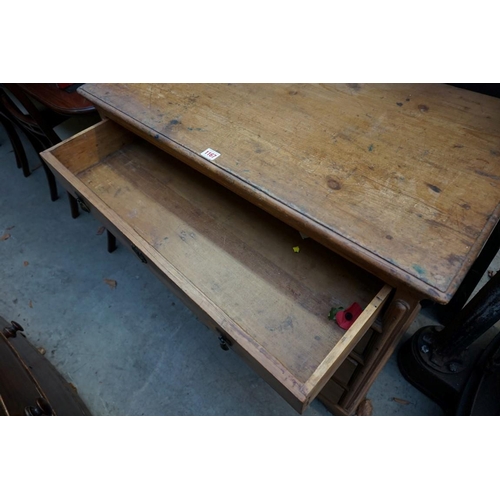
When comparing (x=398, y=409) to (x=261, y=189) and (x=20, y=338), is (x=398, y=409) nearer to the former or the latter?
(x=261, y=189)

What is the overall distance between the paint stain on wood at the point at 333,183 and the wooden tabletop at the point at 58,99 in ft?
3.79

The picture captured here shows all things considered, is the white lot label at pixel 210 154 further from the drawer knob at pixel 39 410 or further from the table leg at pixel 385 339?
the drawer knob at pixel 39 410

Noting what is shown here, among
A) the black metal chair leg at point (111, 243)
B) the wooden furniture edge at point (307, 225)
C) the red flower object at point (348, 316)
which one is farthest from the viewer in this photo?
the black metal chair leg at point (111, 243)

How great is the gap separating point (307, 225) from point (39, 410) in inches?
31.5

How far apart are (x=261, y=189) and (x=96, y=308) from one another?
1.18 m

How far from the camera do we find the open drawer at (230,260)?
2.77 ft

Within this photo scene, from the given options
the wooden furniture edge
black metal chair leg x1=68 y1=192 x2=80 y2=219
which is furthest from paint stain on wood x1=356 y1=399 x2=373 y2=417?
black metal chair leg x1=68 y1=192 x2=80 y2=219

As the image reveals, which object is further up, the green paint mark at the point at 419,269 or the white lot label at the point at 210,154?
the white lot label at the point at 210,154

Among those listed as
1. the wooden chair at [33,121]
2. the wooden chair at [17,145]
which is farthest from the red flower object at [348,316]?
the wooden chair at [17,145]

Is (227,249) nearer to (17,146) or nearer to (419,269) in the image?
(419,269)

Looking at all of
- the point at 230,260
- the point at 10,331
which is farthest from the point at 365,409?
the point at 10,331

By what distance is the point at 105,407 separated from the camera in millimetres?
1451

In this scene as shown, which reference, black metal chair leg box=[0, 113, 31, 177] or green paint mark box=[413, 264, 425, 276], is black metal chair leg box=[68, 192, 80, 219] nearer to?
black metal chair leg box=[0, 113, 31, 177]

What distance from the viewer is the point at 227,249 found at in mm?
1186
